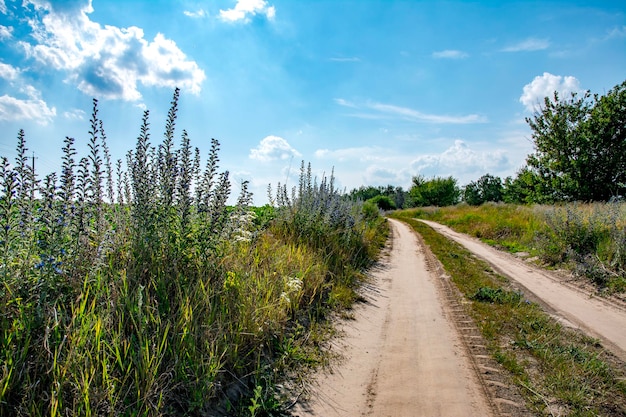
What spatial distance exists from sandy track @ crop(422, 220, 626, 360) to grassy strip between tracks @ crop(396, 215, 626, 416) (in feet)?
1.44

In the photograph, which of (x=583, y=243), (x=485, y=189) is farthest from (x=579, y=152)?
(x=485, y=189)

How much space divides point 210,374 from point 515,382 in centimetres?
345

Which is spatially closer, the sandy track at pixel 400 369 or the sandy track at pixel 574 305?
the sandy track at pixel 400 369

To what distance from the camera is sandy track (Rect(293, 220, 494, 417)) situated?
3662mm

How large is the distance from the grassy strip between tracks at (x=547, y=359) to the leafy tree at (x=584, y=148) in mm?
24383

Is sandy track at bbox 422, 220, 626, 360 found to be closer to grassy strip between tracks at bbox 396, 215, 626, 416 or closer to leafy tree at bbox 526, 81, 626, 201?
grassy strip between tracks at bbox 396, 215, 626, 416

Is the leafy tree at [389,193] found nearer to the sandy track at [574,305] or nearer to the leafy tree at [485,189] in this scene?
the leafy tree at [485,189]

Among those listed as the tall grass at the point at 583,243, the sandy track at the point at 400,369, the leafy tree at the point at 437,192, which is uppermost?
the leafy tree at the point at 437,192

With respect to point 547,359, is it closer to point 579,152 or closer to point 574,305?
point 574,305

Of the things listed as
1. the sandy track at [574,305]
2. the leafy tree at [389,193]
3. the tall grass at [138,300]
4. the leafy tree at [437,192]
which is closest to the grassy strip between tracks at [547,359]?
the sandy track at [574,305]

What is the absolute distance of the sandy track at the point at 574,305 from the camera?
591cm

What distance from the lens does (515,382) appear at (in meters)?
4.09

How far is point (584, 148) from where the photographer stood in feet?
86.7

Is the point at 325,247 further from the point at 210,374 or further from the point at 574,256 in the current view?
the point at 574,256
